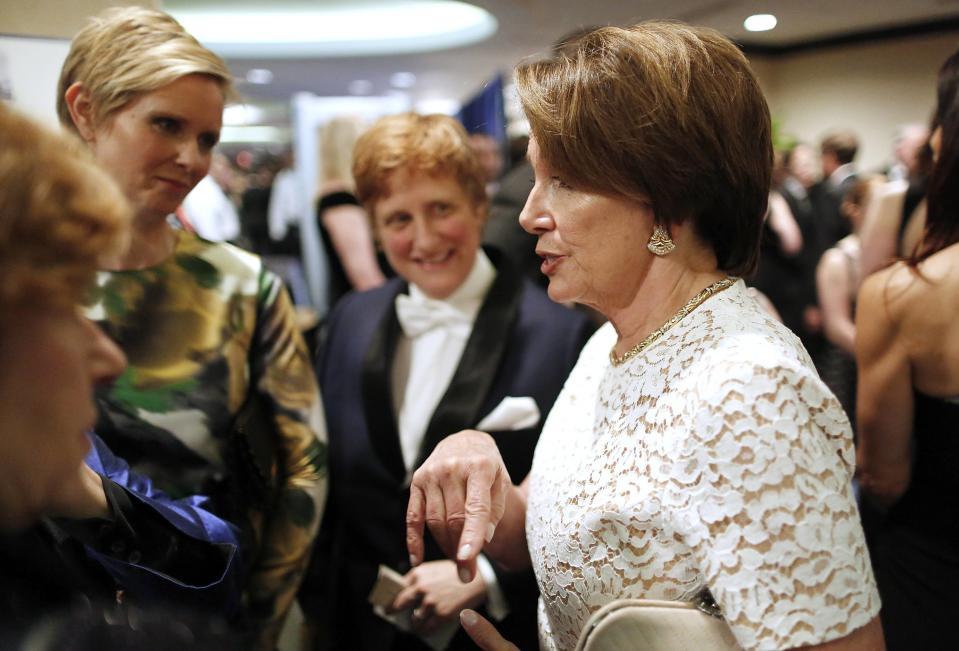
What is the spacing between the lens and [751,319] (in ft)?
2.98

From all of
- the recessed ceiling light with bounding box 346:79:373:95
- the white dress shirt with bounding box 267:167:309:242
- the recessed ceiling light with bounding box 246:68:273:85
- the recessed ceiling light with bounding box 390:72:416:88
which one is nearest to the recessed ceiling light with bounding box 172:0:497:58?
the recessed ceiling light with bounding box 246:68:273:85

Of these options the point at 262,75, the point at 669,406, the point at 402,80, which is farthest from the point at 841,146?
the point at 402,80

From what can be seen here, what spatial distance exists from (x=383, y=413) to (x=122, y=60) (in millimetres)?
760

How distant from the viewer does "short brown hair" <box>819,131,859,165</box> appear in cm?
376

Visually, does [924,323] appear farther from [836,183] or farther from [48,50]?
[836,183]

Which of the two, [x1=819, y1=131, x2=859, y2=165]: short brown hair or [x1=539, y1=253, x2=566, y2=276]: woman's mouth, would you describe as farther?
[x1=819, y1=131, x2=859, y2=165]: short brown hair

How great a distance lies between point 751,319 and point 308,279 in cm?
499

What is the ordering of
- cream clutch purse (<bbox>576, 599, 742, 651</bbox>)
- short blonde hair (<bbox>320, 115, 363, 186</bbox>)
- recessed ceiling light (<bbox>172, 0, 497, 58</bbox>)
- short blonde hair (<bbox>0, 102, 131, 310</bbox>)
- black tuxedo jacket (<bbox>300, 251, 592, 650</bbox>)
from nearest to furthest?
short blonde hair (<bbox>0, 102, 131, 310</bbox>)
cream clutch purse (<bbox>576, 599, 742, 651</bbox>)
black tuxedo jacket (<bbox>300, 251, 592, 650</bbox>)
short blonde hair (<bbox>320, 115, 363, 186</bbox>)
recessed ceiling light (<bbox>172, 0, 497, 58</bbox>)

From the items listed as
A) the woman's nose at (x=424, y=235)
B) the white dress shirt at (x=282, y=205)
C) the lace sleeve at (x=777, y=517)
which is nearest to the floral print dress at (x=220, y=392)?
the woman's nose at (x=424, y=235)

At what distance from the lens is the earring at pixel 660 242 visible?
3.22ft

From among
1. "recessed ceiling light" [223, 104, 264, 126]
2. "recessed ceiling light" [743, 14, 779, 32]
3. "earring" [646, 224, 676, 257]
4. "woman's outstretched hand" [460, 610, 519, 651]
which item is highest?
"recessed ceiling light" [743, 14, 779, 32]

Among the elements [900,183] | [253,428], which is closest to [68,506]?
[253,428]

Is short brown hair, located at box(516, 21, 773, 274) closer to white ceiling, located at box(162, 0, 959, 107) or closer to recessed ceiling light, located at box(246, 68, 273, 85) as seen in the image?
white ceiling, located at box(162, 0, 959, 107)

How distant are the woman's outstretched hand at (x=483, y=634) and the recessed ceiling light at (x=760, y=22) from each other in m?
1.04
